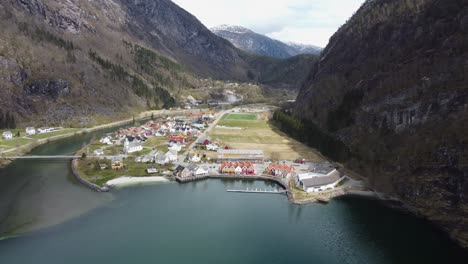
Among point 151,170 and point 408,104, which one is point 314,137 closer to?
point 408,104

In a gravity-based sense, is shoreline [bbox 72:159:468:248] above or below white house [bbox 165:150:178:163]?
below

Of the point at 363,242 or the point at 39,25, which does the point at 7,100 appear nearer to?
the point at 39,25

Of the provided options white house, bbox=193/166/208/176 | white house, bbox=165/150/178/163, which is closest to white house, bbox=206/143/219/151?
white house, bbox=165/150/178/163

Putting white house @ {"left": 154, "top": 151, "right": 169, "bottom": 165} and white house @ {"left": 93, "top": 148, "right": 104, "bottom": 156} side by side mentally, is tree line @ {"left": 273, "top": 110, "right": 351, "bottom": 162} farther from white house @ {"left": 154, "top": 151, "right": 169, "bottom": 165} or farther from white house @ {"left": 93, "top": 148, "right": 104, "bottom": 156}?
white house @ {"left": 93, "top": 148, "right": 104, "bottom": 156}

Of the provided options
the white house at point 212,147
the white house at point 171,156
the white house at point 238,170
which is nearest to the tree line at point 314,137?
the white house at point 238,170

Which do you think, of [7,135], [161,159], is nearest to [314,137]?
[161,159]
